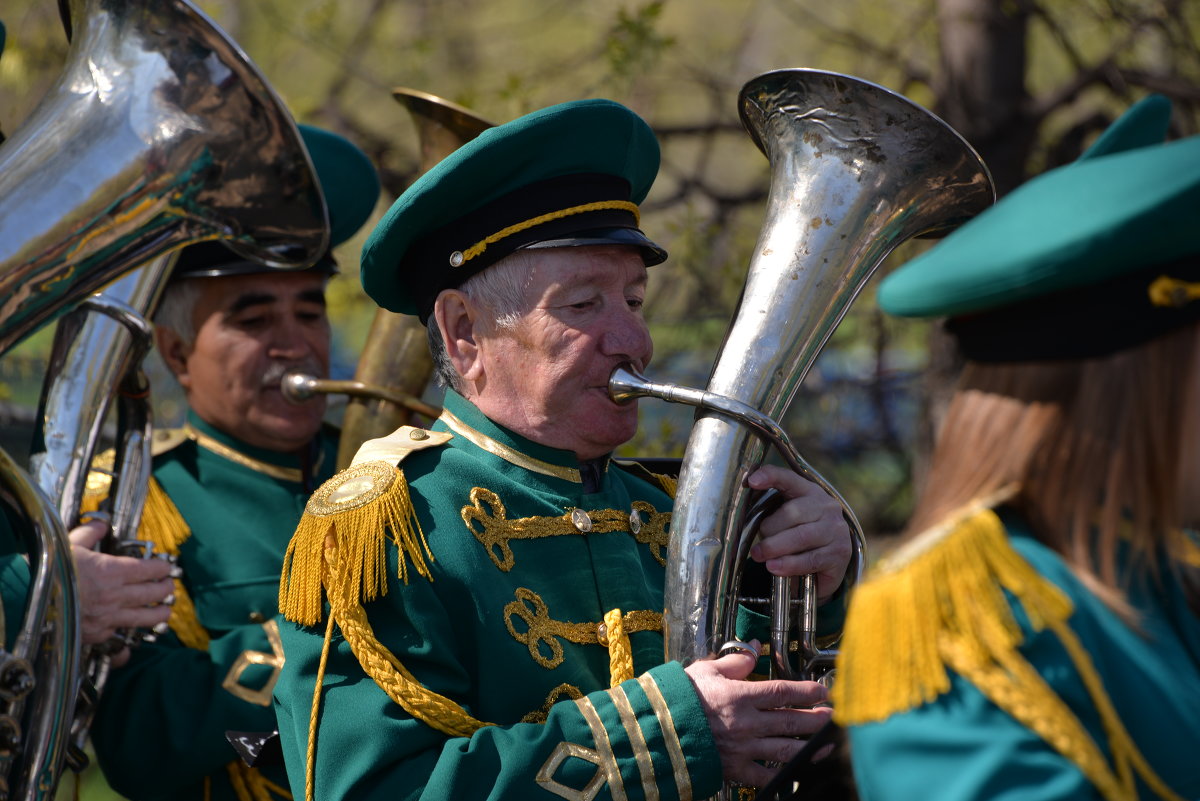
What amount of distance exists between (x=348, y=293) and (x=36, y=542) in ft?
12.4

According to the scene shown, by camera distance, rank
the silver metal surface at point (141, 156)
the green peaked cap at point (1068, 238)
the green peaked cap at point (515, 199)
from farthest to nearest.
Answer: the green peaked cap at point (515, 199)
the silver metal surface at point (141, 156)
the green peaked cap at point (1068, 238)

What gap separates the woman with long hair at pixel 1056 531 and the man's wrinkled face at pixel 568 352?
0.93 meters

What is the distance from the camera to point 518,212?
2305 mm

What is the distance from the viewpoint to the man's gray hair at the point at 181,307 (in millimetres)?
3283

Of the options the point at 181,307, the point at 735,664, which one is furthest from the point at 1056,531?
the point at 181,307

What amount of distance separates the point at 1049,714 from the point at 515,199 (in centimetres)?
134

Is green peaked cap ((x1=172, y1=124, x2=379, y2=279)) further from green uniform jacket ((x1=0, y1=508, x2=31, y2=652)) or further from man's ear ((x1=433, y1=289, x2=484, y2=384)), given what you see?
green uniform jacket ((x1=0, y1=508, x2=31, y2=652))

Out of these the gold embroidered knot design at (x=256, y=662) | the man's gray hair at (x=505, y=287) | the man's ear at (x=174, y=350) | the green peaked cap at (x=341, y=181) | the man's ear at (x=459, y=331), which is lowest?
the gold embroidered knot design at (x=256, y=662)

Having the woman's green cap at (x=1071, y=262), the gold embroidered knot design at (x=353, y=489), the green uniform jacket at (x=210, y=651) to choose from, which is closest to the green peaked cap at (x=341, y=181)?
the green uniform jacket at (x=210, y=651)

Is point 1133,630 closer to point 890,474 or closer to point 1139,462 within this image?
point 1139,462

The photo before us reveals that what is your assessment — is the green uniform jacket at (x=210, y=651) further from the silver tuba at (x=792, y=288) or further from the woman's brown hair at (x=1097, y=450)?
the woman's brown hair at (x=1097, y=450)

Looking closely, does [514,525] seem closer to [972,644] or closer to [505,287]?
[505,287]

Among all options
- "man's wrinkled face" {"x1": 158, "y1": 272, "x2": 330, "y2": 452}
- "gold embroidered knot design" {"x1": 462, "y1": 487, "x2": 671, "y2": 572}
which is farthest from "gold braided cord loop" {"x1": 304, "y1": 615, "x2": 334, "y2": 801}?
"man's wrinkled face" {"x1": 158, "y1": 272, "x2": 330, "y2": 452}

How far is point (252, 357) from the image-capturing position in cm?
325
